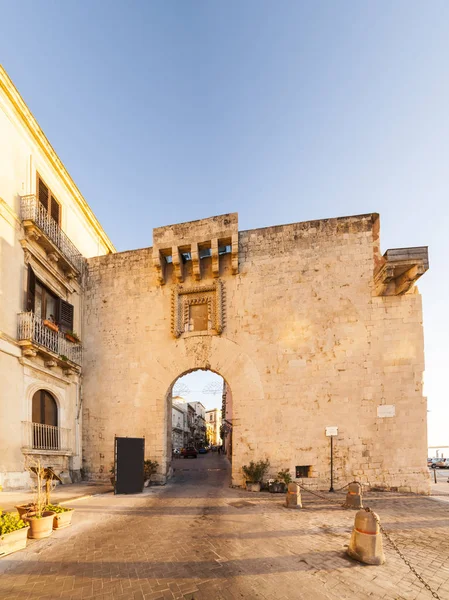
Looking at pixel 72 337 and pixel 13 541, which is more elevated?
pixel 72 337

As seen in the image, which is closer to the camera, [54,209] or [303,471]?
[303,471]

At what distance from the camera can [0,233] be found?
9.98m

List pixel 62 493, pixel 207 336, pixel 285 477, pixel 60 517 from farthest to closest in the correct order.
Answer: pixel 207 336 < pixel 285 477 < pixel 62 493 < pixel 60 517

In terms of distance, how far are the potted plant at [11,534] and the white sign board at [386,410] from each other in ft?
33.4

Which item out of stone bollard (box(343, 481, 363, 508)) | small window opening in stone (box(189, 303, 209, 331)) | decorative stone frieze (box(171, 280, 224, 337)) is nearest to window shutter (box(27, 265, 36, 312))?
decorative stone frieze (box(171, 280, 224, 337))

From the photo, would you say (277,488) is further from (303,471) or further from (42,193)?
(42,193)

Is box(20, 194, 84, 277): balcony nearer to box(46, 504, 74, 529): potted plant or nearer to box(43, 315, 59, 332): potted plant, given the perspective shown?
box(43, 315, 59, 332): potted plant

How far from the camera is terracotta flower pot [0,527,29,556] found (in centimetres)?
493

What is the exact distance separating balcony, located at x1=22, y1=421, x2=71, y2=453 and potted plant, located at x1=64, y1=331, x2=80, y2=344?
3234mm

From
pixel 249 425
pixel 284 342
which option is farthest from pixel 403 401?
pixel 249 425

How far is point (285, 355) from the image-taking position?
39.5ft

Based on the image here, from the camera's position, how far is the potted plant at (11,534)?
195 inches

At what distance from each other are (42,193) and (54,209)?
0.79m

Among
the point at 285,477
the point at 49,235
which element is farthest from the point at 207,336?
the point at 49,235
